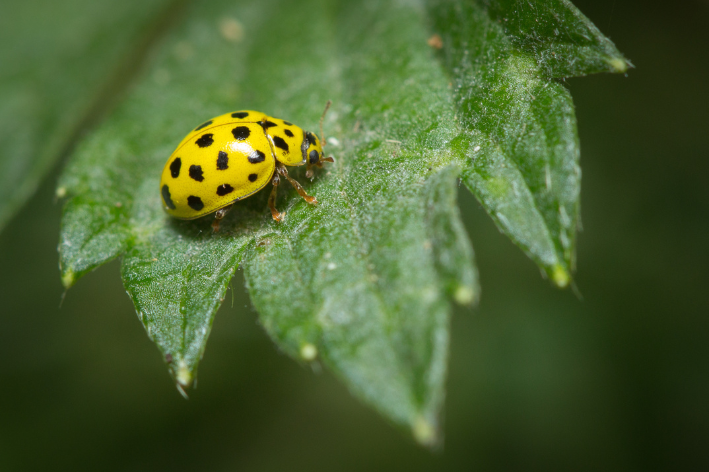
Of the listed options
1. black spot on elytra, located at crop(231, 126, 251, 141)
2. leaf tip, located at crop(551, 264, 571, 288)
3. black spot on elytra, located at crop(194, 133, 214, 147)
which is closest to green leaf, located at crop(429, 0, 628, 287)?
leaf tip, located at crop(551, 264, 571, 288)

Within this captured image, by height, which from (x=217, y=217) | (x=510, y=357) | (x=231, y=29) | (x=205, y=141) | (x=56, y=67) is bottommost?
(x=510, y=357)

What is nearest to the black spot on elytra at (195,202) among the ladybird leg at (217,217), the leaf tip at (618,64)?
the ladybird leg at (217,217)

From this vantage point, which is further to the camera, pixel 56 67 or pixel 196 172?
pixel 56 67

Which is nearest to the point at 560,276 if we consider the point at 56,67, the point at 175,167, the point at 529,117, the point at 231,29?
the point at 529,117

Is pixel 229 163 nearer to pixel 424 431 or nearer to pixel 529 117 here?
pixel 529 117

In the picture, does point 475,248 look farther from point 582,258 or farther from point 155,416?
point 155,416

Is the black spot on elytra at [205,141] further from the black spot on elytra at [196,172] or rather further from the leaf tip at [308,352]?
the leaf tip at [308,352]

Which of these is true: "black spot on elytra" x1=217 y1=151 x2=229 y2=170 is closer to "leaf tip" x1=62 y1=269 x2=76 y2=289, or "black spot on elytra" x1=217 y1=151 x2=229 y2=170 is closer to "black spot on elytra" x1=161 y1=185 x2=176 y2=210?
"black spot on elytra" x1=161 y1=185 x2=176 y2=210

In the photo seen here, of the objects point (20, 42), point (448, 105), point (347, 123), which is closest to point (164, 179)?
point (347, 123)
